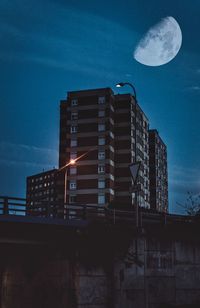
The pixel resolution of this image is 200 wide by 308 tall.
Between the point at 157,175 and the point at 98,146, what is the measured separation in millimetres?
40610

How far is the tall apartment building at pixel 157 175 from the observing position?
13988 cm

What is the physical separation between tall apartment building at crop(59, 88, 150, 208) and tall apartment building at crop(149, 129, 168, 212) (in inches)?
1322

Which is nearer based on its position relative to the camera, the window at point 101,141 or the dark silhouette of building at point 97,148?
the dark silhouette of building at point 97,148

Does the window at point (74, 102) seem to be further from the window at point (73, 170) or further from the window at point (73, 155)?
the window at point (73, 170)

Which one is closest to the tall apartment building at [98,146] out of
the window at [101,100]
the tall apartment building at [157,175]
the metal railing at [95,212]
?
the window at [101,100]

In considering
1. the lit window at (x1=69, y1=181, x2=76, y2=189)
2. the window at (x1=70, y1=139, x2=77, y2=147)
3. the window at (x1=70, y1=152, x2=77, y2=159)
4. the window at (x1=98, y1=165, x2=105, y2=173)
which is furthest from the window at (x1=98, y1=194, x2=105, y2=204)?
the window at (x1=70, y1=139, x2=77, y2=147)

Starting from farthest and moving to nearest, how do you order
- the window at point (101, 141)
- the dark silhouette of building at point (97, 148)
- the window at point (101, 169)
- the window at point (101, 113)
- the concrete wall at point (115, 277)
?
the window at point (101, 113)
the window at point (101, 141)
the window at point (101, 169)
the dark silhouette of building at point (97, 148)
the concrete wall at point (115, 277)

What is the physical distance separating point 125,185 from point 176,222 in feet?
254

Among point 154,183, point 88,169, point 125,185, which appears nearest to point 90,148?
point 88,169

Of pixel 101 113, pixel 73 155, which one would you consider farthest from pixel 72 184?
pixel 101 113

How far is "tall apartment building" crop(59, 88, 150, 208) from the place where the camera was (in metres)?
A: 104

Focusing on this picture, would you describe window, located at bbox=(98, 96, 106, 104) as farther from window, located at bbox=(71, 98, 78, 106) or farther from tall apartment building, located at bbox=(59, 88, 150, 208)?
window, located at bbox=(71, 98, 78, 106)

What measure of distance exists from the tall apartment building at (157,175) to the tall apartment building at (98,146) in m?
33.6

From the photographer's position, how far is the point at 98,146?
4230 inches
